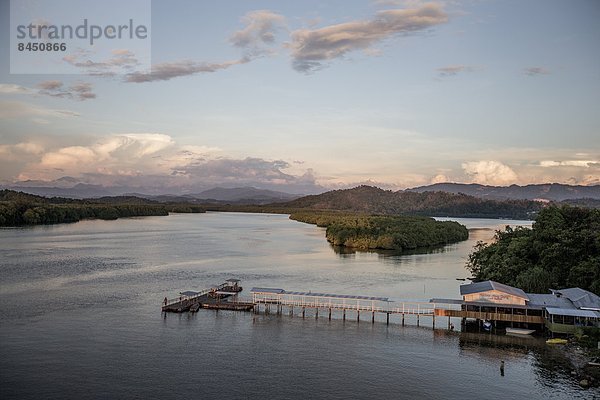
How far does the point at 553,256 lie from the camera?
34500 millimetres

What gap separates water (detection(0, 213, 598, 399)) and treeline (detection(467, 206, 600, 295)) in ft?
15.4

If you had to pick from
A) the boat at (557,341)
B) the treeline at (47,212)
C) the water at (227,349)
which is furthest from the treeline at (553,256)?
the treeline at (47,212)

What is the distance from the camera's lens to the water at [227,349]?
19.8 m

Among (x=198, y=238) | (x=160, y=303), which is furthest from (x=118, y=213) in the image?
(x=160, y=303)

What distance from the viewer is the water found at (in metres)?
19.8

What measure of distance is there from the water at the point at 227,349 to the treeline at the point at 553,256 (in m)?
4.71

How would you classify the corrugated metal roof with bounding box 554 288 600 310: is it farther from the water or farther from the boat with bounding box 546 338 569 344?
the water

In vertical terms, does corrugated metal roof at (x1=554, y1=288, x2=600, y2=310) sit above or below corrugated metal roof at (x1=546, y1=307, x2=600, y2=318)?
above

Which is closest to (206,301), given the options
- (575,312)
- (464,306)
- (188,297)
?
(188,297)

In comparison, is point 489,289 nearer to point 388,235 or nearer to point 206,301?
point 206,301

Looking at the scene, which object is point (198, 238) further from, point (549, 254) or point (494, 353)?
point (494, 353)

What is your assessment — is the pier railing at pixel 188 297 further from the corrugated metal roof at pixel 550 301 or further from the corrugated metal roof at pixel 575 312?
the corrugated metal roof at pixel 575 312

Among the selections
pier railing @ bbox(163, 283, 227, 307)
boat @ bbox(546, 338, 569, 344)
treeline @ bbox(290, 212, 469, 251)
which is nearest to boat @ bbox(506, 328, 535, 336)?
boat @ bbox(546, 338, 569, 344)

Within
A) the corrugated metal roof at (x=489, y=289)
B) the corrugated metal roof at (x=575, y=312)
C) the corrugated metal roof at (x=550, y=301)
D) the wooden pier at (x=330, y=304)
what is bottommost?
the wooden pier at (x=330, y=304)
